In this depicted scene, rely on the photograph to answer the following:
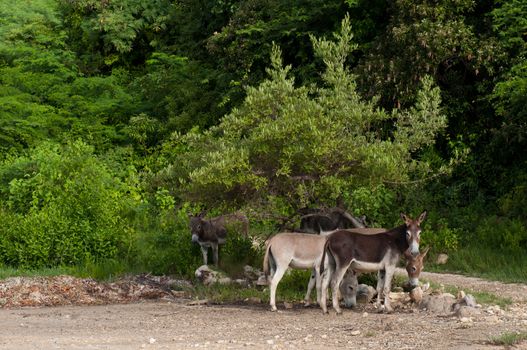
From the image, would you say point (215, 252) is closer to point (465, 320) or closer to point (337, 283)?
point (337, 283)

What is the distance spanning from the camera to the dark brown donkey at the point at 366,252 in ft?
53.2

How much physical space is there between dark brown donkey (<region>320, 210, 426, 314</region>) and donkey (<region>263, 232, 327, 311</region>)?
252mm

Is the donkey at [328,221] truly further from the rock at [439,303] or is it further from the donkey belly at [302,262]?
the rock at [439,303]

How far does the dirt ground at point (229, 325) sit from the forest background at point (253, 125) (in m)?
2.19

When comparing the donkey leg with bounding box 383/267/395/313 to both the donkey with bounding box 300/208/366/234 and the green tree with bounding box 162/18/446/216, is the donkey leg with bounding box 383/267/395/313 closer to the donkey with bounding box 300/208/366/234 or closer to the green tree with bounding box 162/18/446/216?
the green tree with bounding box 162/18/446/216

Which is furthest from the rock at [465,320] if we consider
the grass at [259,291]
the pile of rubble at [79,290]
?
the pile of rubble at [79,290]

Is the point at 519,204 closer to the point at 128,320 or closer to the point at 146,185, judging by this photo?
the point at 146,185

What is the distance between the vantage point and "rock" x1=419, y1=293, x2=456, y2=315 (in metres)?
16.2

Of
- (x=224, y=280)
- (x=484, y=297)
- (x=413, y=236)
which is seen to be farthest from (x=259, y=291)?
(x=484, y=297)

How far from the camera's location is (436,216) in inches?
984

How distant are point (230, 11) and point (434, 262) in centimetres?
1568

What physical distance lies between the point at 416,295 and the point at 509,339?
13.6 ft

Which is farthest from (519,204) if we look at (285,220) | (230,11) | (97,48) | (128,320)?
(97,48)

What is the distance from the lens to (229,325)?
15484 millimetres
